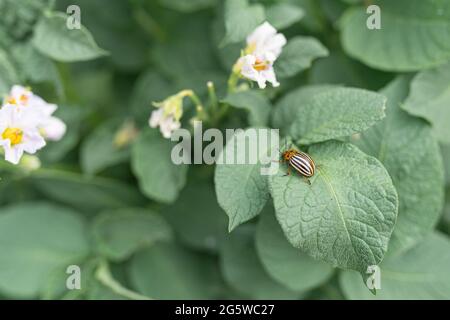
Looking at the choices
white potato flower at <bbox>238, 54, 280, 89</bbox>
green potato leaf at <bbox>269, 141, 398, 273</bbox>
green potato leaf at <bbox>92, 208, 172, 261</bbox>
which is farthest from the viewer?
green potato leaf at <bbox>92, 208, 172, 261</bbox>

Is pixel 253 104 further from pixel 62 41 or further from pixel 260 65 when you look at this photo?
pixel 62 41

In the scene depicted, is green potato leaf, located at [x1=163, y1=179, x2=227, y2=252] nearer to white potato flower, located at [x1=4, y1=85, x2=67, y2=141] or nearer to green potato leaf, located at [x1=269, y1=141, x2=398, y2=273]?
white potato flower, located at [x1=4, y1=85, x2=67, y2=141]

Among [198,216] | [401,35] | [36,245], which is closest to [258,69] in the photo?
[401,35]

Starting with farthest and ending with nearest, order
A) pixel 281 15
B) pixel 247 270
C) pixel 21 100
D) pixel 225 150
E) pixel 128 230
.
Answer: pixel 128 230, pixel 247 270, pixel 281 15, pixel 21 100, pixel 225 150

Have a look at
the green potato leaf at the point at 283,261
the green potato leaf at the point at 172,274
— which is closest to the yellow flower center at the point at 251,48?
the green potato leaf at the point at 283,261

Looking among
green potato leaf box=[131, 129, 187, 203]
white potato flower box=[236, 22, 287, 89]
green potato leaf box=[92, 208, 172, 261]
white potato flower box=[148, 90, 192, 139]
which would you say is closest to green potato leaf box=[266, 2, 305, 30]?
white potato flower box=[236, 22, 287, 89]
